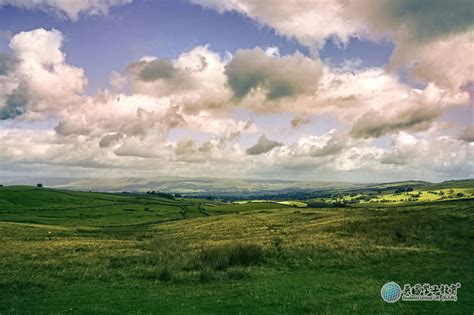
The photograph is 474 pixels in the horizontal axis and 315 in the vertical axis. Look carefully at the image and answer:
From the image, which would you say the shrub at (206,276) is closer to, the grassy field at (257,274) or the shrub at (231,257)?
Answer: the grassy field at (257,274)

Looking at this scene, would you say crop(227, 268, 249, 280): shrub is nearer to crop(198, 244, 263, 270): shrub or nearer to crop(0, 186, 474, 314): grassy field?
crop(0, 186, 474, 314): grassy field

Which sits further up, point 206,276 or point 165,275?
point 206,276

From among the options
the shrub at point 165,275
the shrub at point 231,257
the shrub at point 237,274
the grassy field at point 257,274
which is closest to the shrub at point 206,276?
the grassy field at point 257,274

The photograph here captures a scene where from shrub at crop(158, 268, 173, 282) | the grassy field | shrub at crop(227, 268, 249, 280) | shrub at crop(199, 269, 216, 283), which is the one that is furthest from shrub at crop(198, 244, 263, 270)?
shrub at crop(158, 268, 173, 282)

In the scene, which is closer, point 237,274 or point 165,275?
point 237,274

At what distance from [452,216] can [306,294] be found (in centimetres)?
3675

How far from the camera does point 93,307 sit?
22.4m

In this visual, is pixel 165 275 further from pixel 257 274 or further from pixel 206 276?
pixel 257 274

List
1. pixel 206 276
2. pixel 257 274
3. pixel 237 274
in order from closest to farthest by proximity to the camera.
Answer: pixel 206 276 < pixel 237 274 < pixel 257 274

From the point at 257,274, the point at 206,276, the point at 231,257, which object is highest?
the point at 231,257

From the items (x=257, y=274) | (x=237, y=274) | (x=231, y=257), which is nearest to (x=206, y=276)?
(x=237, y=274)

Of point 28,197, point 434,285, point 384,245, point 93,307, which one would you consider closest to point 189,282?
point 93,307

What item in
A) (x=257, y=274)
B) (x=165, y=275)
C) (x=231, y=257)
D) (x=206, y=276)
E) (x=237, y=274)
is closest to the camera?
(x=206, y=276)

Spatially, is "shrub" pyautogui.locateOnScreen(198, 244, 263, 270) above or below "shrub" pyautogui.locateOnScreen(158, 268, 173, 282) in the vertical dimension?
above
